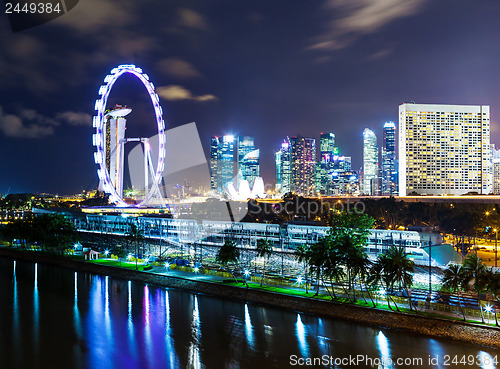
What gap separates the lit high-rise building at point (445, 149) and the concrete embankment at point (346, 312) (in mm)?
112094

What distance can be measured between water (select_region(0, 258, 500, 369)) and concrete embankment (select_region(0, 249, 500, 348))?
0.48 m

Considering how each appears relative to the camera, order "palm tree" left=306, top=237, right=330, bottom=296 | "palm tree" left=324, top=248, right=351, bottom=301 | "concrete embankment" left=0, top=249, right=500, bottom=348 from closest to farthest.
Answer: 1. "concrete embankment" left=0, top=249, right=500, bottom=348
2. "palm tree" left=324, top=248, right=351, bottom=301
3. "palm tree" left=306, top=237, right=330, bottom=296

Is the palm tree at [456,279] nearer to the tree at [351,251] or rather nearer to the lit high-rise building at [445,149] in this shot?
the tree at [351,251]

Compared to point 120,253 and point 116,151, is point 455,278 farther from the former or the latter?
point 116,151

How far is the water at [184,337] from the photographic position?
2042 centimetres

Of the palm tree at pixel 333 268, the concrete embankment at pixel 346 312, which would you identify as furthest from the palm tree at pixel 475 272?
the palm tree at pixel 333 268

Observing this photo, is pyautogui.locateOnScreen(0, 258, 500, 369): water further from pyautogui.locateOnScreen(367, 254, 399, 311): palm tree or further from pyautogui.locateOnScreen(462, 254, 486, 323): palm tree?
pyautogui.locateOnScreen(462, 254, 486, 323): palm tree

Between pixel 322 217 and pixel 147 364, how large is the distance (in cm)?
5577

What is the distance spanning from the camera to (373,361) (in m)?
20.2

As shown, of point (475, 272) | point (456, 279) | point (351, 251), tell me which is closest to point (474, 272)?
point (475, 272)

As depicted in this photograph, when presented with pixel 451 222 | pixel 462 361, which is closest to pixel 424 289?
pixel 462 361

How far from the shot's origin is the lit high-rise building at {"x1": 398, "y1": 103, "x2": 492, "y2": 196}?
427 feet

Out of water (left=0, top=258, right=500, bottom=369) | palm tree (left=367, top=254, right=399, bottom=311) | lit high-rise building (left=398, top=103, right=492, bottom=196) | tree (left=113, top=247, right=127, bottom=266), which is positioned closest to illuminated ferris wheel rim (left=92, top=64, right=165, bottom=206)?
tree (left=113, top=247, right=127, bottom=266)

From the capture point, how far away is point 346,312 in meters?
25.7
